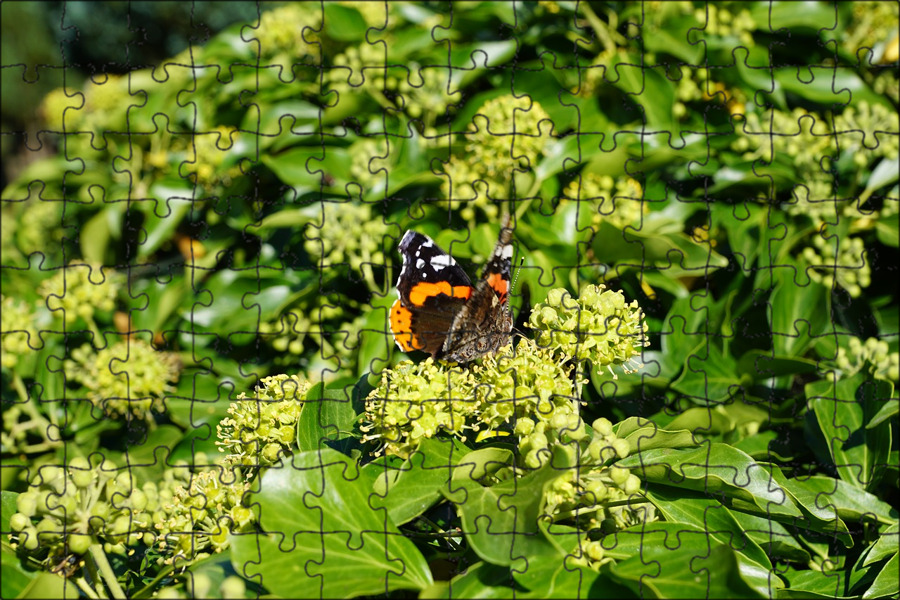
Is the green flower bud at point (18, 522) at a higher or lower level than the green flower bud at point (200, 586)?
lower

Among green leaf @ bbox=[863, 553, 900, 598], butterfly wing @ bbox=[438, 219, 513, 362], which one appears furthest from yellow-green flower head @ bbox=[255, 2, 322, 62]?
green leaf @ bbox=[863, 553, 900, 598]

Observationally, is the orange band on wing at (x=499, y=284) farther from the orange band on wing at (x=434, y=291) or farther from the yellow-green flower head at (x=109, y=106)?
the yellow-green flower head at (x=109, y=106)

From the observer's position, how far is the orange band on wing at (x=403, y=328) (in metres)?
1.59

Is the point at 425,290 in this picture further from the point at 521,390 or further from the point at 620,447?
the point at 620,447

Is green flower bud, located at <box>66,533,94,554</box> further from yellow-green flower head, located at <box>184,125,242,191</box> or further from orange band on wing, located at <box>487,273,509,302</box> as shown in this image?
yellow-green flower head, located at <box>184,125,242,191</box>

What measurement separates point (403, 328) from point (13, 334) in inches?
45.6

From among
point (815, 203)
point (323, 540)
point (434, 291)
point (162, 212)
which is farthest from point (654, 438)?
point (162, 212)

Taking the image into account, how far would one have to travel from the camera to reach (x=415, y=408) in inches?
45.0

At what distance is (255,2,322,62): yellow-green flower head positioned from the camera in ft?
8.14

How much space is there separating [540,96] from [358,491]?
1.45 metres

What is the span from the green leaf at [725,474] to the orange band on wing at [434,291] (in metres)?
0.56

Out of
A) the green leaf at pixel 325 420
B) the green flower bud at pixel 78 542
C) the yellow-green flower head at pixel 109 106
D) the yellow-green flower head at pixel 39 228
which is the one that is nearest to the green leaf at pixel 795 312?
the green leaf at pixel 325 420

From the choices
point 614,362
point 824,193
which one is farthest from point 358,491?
point 824,193

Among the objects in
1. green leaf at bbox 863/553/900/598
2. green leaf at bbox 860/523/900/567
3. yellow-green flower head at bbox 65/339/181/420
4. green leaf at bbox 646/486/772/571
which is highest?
green leaf at bbox 646/486/772/571
